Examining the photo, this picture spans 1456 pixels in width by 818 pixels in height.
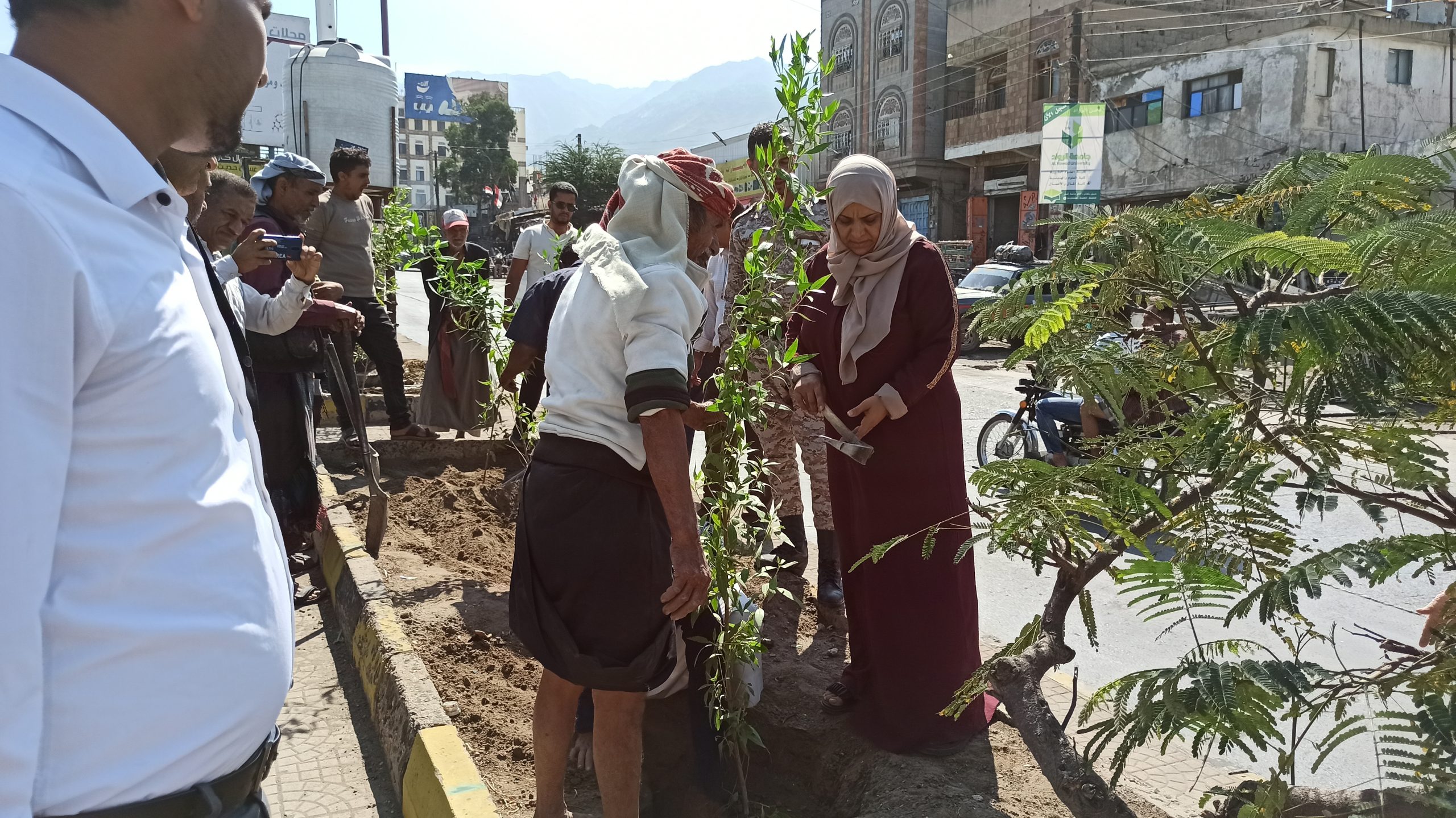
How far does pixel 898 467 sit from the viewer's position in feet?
10.3

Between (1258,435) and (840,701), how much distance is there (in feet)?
5.54

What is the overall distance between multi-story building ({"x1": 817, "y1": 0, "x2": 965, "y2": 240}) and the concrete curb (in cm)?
2801

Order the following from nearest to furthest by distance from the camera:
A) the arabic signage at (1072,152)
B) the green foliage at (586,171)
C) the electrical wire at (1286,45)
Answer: the electrical wire at (1286,45) < the arabic signage at (1072,152) < the green foliage at (586,171)

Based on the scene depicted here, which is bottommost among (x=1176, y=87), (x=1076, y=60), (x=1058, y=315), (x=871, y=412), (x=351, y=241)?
(x=871, y=412)

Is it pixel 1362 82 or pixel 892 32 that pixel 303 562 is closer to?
pixel 1362 82

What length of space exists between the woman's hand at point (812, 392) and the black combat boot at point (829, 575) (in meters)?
1.10

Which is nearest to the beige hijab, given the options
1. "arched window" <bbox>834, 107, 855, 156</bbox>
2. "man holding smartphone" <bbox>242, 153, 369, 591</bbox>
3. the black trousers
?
"man holding smartphone" <bbox>242, 153, 369, 591</bbox>

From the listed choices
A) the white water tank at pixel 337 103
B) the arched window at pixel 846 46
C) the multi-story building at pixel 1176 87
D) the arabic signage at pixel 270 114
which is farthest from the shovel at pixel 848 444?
the arched window at pixel 846 46

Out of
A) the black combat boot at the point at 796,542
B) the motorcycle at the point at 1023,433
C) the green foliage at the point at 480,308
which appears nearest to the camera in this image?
the black combat boot at the point at 796,542

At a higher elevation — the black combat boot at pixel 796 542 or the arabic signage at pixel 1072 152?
the arabic signage at pixel 1072 152

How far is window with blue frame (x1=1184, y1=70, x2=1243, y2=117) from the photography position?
21016 millimetres

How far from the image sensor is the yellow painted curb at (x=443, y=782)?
2449 mm

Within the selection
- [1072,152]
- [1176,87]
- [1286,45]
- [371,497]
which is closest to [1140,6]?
[1176,87]

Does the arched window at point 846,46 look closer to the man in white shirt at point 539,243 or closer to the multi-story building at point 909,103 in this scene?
the multi-story building at point 909,103
